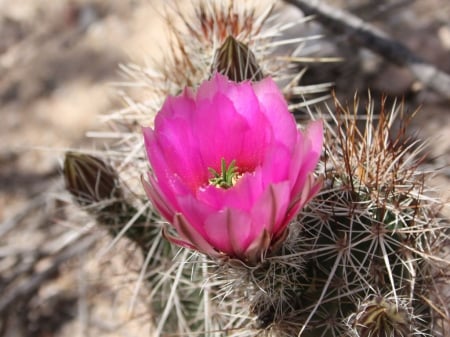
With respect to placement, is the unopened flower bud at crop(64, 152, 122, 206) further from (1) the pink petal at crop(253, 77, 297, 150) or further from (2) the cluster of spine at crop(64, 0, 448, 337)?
(1) the pink petal at crop(253, 77, 297, 150)

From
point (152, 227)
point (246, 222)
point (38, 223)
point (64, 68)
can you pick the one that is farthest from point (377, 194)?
point (64, 68)

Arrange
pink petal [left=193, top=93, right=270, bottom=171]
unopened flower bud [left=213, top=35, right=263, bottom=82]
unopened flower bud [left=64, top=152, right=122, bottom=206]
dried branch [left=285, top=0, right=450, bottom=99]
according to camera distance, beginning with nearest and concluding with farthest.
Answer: pink petal [left=193, top=93, right=270, bottom=171] < unopened flower bud [left=213, top=35, right=263, bottom=82] < unopened flower bud [left=64, top=152, right=122, bottom=206] < dried branch [left=285, top=0, right=450, bottom=99]

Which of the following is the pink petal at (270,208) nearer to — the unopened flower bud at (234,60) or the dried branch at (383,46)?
the unopened flower bud at (234,60)

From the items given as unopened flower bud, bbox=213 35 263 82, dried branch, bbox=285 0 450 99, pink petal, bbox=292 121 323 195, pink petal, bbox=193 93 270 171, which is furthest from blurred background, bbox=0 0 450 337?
pink petal, bbox=292 121 323 195

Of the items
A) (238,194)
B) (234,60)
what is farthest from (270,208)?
A: (234,60)

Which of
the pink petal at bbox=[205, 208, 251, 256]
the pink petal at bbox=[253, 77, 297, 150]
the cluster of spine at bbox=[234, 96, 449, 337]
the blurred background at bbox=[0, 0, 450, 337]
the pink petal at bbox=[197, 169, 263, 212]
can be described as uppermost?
the pink petal at bbox=[253, 77, 297, 150]

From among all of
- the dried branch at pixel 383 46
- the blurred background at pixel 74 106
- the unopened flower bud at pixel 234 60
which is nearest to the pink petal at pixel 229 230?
the unopened flower bud at pixel 234 60
